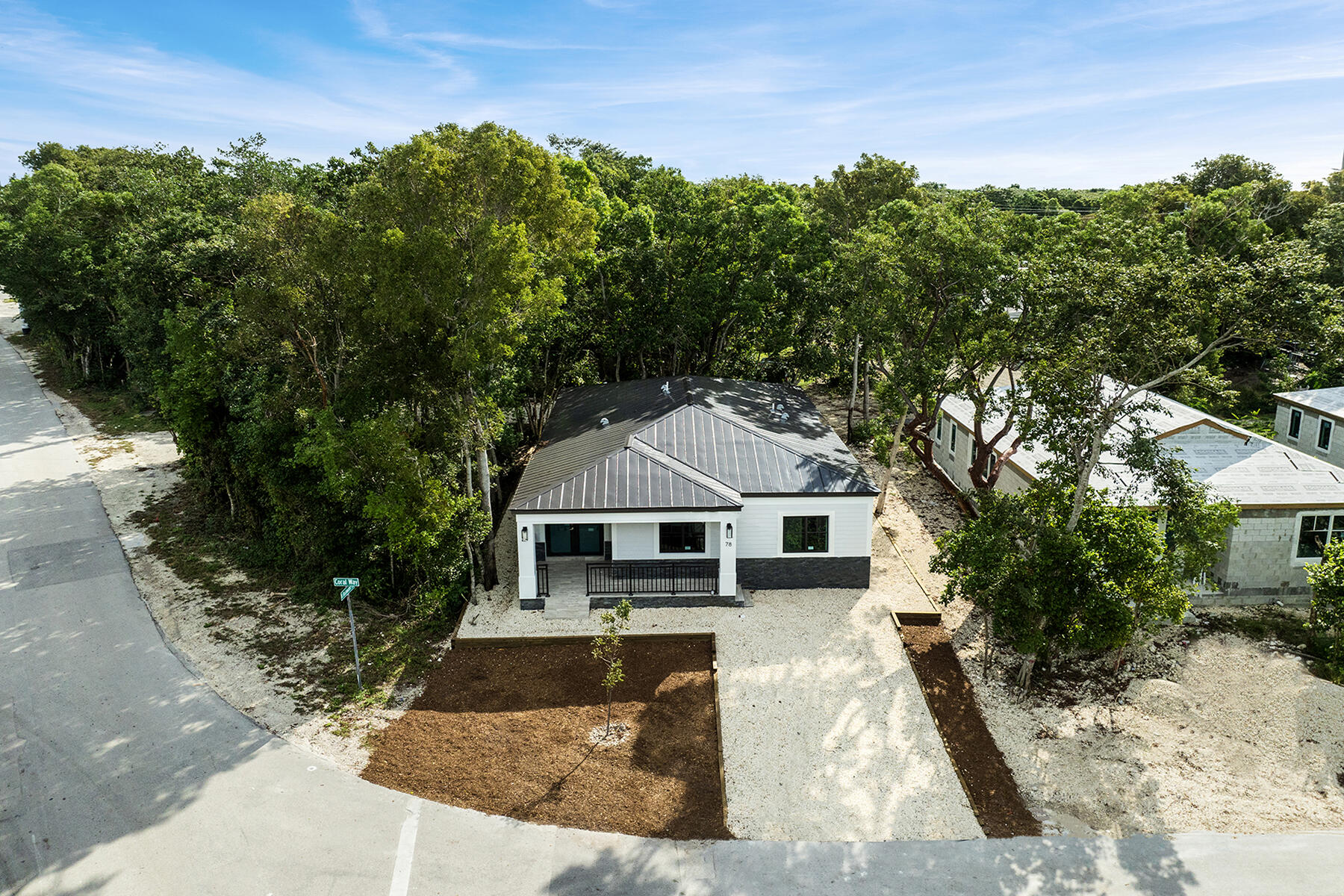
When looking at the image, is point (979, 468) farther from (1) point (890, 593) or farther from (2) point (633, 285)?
(2) point (633, 285)

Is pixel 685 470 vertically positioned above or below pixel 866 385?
below

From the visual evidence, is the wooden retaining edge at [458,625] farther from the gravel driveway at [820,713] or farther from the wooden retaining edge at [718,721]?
the wooden retaining edge at [718,721]

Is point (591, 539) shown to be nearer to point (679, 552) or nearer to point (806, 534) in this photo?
point (679, 552)

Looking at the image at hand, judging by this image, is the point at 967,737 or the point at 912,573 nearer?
the point at 967,737

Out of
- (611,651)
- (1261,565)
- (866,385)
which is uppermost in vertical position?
(866,385)

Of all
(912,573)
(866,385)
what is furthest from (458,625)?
(866,385)

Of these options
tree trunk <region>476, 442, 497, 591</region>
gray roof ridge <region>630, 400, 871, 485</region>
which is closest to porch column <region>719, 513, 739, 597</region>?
gray roof ridge <region>630, 400, 871, 485</region>

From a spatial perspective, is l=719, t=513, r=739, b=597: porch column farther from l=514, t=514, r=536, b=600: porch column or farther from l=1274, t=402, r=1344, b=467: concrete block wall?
l=1274, t=402, r=1344, b=467: concrete block wall
